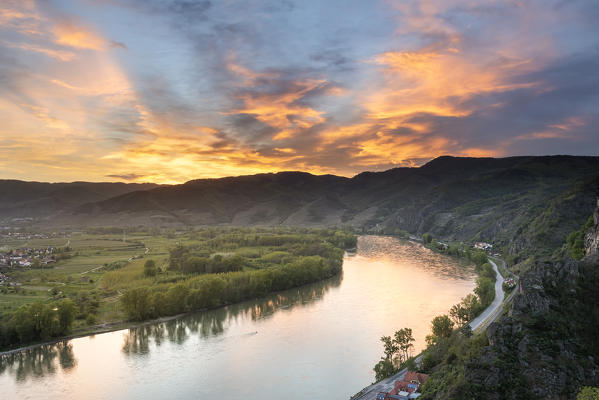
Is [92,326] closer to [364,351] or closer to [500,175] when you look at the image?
[364,351]

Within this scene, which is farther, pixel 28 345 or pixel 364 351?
pixel 28 345

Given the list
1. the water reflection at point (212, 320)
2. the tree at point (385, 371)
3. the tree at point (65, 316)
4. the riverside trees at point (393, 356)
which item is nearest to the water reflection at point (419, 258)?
the water reflection at point (212, 320)

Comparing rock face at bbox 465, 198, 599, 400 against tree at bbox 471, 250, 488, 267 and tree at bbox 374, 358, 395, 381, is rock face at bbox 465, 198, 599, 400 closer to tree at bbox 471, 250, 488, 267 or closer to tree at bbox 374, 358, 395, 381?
tree at bbox 374, 358, 395, 381

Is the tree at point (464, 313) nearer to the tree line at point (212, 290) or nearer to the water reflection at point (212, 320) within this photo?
the water reflection at point (212, 320)

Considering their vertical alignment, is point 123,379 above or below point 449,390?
below

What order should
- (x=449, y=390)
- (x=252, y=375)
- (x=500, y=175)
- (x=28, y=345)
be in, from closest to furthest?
(x=449, y=390) → (x=252, y=375) → (x=28, y=345) → (x=500, y=175)

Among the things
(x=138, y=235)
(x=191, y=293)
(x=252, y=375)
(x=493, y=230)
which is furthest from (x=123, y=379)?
(x=138, y=235)
